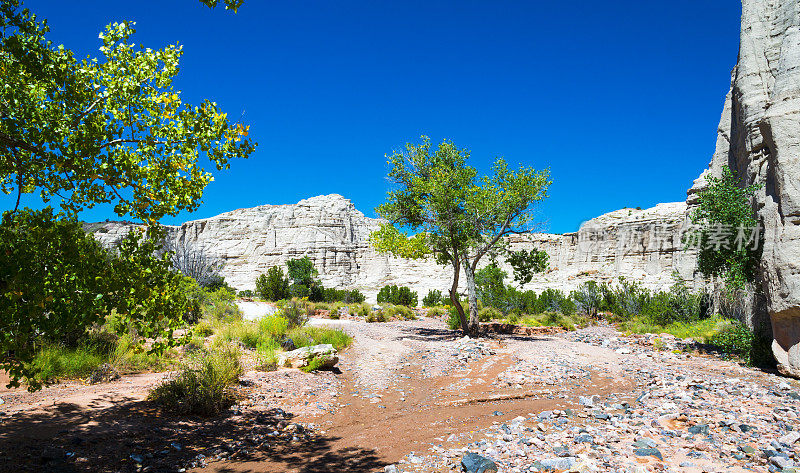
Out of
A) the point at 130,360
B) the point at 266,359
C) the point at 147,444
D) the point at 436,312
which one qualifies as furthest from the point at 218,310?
the point at 436,312

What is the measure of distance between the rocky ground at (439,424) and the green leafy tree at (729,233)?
2.52m

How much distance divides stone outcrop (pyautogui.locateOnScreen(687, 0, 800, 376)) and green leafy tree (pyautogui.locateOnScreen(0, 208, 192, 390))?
11.4 meters

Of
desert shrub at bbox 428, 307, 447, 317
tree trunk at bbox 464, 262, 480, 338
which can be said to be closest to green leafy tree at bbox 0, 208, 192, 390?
tree trunk at bbox 464, 262, 480, 338

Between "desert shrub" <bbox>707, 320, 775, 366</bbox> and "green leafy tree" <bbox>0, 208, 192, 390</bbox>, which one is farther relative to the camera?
"desert shrub" <bbox>707, 320, 775, 366</bbox>

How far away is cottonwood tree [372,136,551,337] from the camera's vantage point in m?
15.6

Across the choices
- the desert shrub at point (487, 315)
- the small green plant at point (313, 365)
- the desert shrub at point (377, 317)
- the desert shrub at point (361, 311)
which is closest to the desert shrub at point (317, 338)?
the small green plant at point (313, 365)

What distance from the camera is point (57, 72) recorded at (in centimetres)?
413

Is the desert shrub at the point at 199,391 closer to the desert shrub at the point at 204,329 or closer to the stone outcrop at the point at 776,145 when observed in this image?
the desert shrub at the point at 204,329

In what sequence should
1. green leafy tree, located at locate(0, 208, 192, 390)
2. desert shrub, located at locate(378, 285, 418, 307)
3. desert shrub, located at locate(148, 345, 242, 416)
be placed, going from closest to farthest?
green leafy tree, located at locate(0, 208, 192, 390), desert shrub, located at locate(148, 345, 242, 416), desert shrub, located at locate(378, 285, 418, 307)

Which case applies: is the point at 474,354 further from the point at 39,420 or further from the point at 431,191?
the point at 39,420

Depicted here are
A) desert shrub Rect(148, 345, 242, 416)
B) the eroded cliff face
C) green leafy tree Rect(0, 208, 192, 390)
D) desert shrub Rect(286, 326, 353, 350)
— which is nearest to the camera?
green leafy tree Rect(0, 208, 192, 390)

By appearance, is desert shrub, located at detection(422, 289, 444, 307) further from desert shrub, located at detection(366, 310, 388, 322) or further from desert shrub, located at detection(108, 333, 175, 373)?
desert shrub, located at detection(108, 333, 175, 373)

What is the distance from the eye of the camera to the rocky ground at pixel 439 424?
4926 mm

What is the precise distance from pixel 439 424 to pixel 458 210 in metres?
10.9
